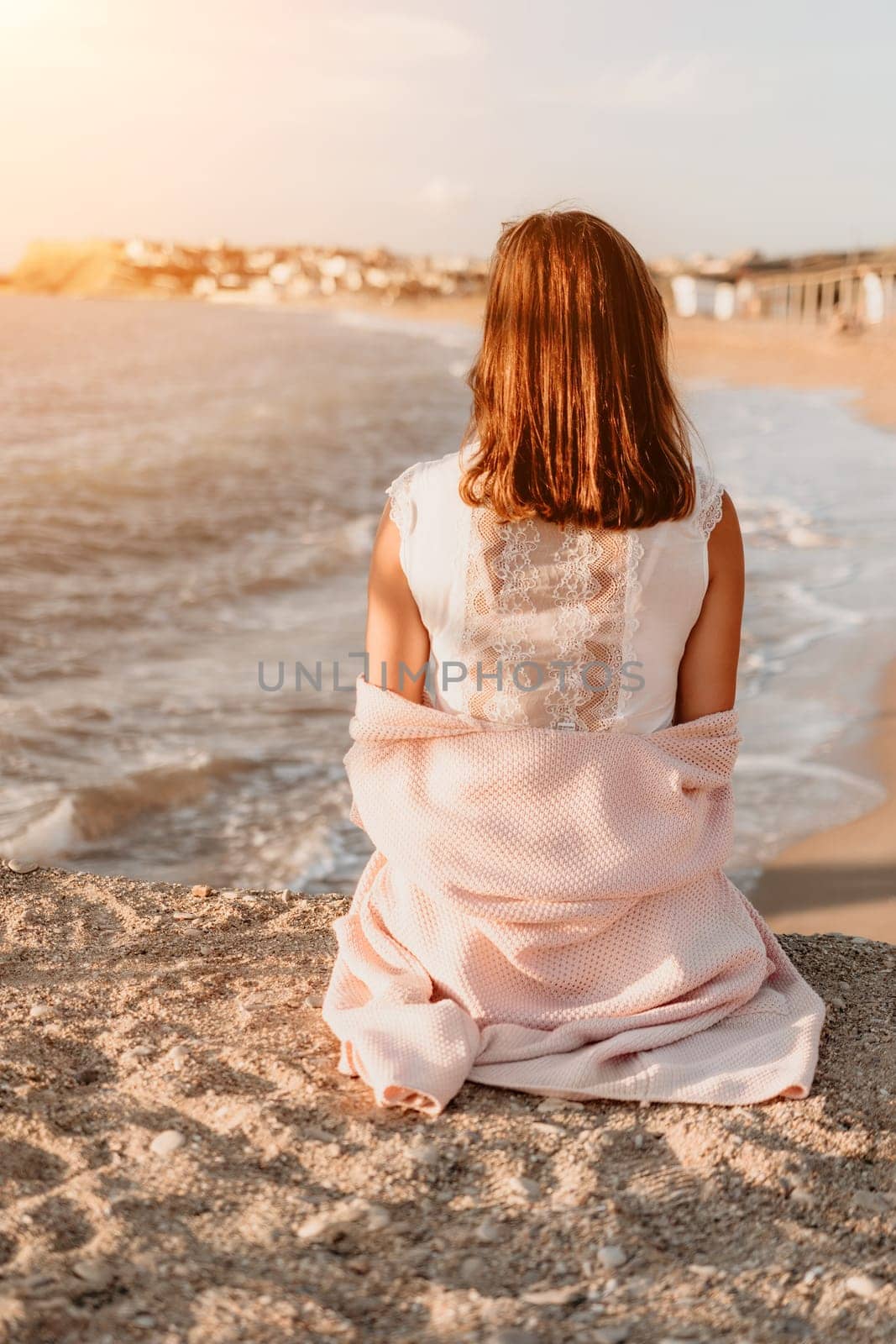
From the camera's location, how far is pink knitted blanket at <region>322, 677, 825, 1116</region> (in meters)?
2.30

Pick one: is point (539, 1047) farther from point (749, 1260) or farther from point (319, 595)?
point (319, 595)

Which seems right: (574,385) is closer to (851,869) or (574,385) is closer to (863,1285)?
(863,1285)

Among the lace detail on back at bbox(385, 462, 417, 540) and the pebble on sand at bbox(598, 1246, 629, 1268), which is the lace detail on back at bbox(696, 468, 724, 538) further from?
the pebble on sand at bbox(598, 1246, 629, 1268)

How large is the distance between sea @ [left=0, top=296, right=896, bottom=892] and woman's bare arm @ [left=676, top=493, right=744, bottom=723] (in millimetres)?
1601

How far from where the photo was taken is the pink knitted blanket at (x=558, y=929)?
230 centimetres

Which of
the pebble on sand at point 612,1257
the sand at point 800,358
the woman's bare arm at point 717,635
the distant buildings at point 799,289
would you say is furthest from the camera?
the distant buildings at point 799,289

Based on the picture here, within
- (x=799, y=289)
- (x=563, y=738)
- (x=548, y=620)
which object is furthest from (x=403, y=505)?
(x=799, y=289)

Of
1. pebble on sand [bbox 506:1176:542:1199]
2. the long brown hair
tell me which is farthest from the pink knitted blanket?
the long brown hair

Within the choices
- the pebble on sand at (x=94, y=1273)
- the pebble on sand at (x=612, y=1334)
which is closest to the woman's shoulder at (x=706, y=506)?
the pebble on sand at (x=612, y=1334)

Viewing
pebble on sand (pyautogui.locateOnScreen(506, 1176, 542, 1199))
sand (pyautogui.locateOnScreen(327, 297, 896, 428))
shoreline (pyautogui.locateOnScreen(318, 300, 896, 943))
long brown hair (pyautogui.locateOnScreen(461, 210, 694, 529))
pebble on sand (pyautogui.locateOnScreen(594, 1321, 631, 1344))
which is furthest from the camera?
sand (pyautogui.locateOnScreen(327, 297, 896, 428))

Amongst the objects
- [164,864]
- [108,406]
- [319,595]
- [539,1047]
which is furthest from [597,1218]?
[108,406]

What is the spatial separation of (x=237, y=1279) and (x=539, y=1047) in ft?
2.42

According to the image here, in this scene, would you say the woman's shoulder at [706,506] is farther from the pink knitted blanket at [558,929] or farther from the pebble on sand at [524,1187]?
the pebble on sand at [524,1187]

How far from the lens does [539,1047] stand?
2.35m
